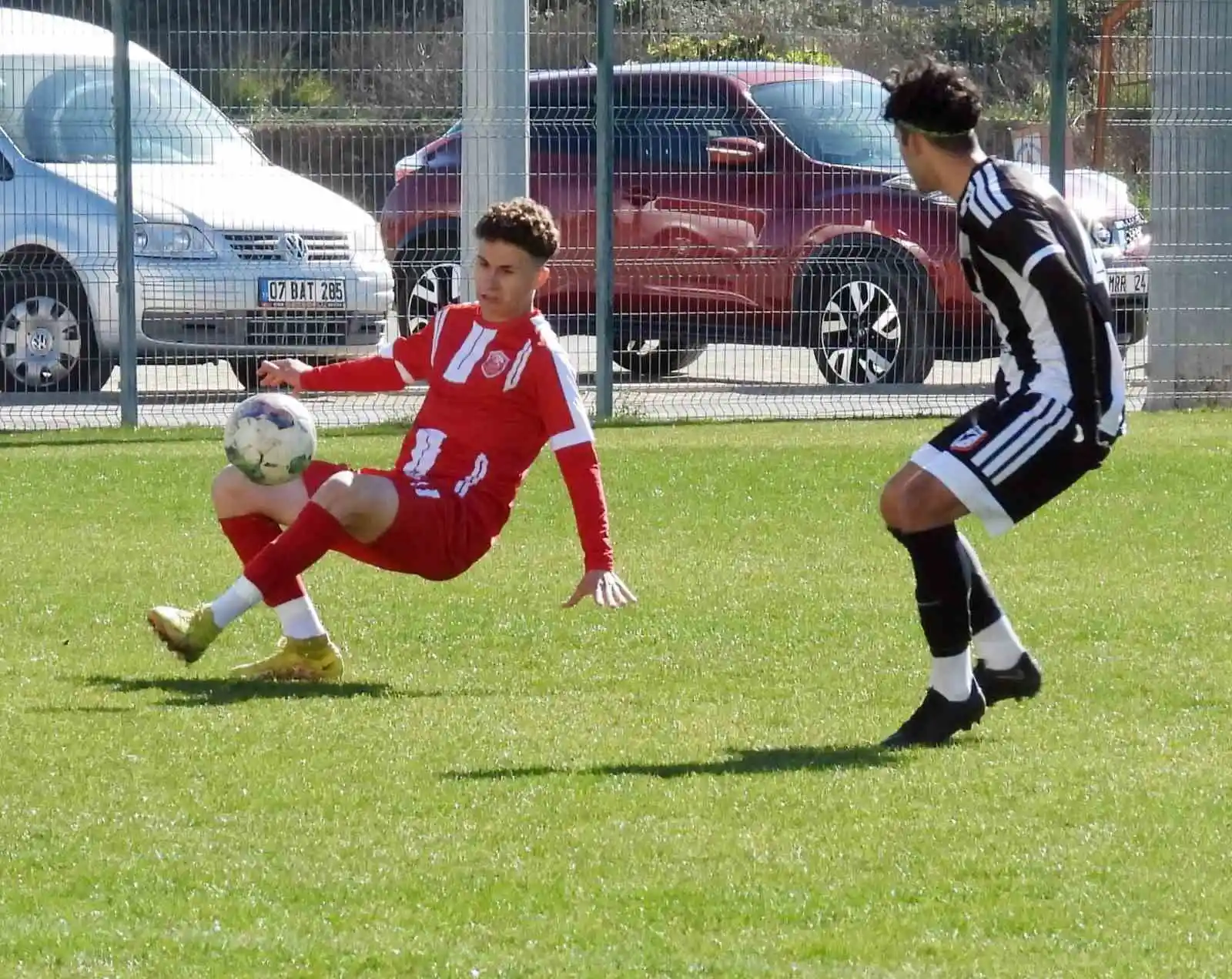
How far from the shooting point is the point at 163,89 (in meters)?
13.1

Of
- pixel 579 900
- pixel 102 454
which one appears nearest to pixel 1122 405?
pixel 579 900

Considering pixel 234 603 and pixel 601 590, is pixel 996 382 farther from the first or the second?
pixel 234 603

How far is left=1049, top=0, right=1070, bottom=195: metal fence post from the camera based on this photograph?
44.4 feet

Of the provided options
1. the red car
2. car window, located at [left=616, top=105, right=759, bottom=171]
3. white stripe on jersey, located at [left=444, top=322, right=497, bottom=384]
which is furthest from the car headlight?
white stripe on jersey, located at [left=444, top=322, right=497, bottom=384]

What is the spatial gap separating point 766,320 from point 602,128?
1473mm

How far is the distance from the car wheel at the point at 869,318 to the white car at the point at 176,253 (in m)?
2.47

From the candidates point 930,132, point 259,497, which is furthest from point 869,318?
point 930,132

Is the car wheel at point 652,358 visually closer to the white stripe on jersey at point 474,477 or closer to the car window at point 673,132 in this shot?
the car window at point 673,132

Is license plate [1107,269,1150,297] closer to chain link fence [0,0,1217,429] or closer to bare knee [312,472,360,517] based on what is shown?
chain link fence [0,0,1217,429]

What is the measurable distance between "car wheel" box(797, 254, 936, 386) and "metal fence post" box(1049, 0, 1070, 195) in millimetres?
1029

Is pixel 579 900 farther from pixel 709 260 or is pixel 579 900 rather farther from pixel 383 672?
pixel 709 260

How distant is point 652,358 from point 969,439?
8091mm

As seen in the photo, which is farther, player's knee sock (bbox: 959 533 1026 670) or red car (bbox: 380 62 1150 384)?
red car (bbox: 380 62 1150 384)

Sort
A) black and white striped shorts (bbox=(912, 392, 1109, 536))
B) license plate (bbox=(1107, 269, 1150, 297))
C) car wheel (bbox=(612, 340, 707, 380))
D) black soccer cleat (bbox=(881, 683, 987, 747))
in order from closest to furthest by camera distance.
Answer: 1. black and white striped shorts (bbox=(912, 392, 1109, 536))
2. black soccer cleat (bbox=(881, 683, 987, 747))
3. car wheel (bbox=(612, 340, 707, 380))
4. license plate (bbox=(1107, 269, 1150, 297))
